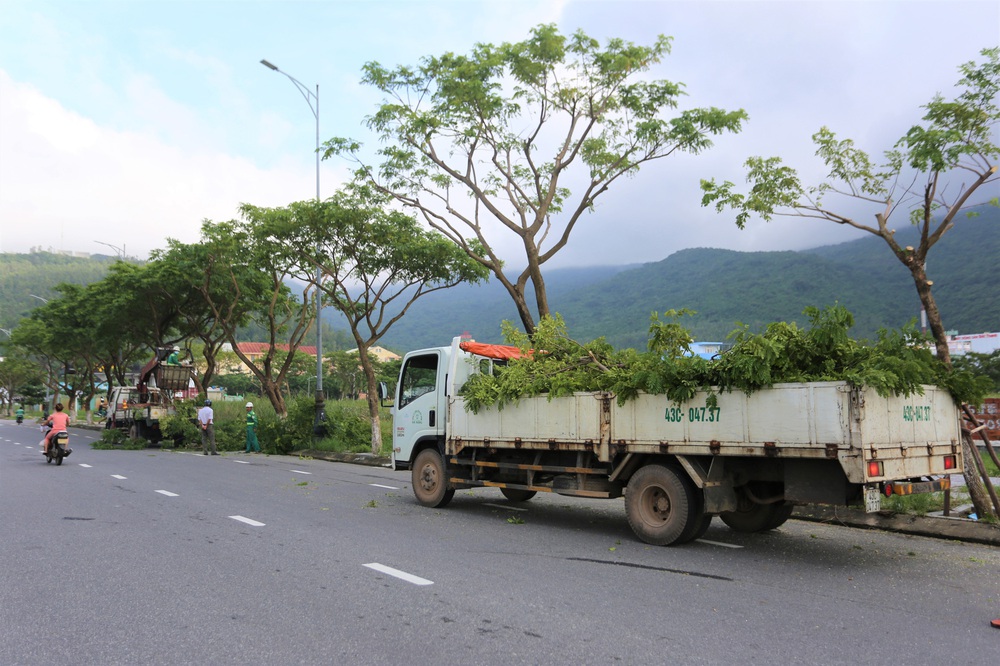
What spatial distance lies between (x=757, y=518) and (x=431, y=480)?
4.70m

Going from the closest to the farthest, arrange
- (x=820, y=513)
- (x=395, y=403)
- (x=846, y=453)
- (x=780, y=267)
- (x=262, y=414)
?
(x=846, y=453) < (x=820, y=513) < (x=395, y=403) < (x=262, y=414) < (x=780, y=267)

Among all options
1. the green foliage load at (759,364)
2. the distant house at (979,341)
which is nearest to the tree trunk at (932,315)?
the green foliage load at (759,364)

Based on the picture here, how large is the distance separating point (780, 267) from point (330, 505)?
435 feet

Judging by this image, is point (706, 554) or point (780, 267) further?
point (780, 267)

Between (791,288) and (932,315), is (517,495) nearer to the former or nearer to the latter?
(932,315)

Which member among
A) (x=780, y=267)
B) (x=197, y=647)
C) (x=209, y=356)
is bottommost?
(x=197, y=647)

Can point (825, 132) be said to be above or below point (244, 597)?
above

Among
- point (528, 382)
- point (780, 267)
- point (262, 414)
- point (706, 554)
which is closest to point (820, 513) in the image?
point (706, 554)

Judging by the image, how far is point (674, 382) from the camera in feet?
26.2

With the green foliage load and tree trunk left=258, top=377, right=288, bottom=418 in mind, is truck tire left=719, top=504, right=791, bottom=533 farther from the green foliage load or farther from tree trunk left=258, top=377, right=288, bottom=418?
tree trunk left=258, top=377, right=288, bottom=418

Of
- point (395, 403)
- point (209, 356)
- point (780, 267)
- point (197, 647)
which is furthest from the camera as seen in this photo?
point (780, 267)

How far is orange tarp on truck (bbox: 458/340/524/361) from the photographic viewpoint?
1103 centimetres

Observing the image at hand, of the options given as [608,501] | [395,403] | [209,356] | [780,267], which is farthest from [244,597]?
[780,267]

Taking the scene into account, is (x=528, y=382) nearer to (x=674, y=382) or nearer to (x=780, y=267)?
(x=674, y=382)
